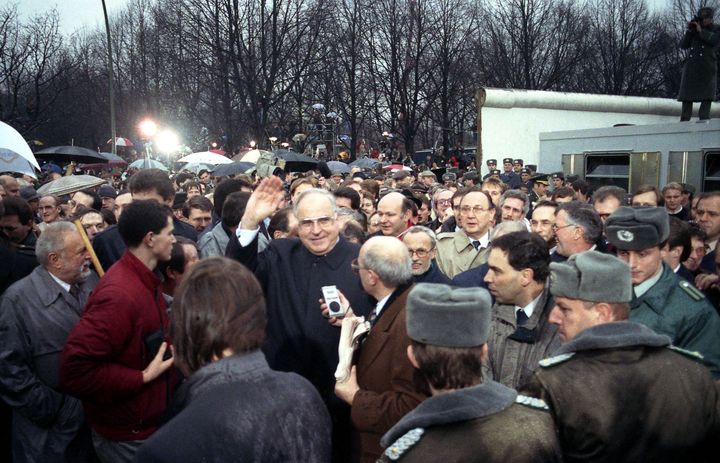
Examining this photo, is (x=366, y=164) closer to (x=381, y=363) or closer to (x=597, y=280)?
(x=381, y=363)

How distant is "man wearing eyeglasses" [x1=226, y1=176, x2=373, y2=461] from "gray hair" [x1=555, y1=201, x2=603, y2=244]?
210cm

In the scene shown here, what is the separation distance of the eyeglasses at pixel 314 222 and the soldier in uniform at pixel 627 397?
1.92 m

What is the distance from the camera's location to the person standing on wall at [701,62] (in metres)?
12.4

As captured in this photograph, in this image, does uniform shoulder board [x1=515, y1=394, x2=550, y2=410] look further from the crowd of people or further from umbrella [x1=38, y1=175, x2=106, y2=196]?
umbrella [x1=38, y1=175, x2=106, y2=196]

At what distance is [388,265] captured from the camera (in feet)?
11.7

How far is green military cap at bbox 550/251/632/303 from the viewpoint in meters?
2.81

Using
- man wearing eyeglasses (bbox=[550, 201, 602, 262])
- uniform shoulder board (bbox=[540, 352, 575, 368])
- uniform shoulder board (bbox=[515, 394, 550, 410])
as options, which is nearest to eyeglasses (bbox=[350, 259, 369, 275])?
uniform shoulder board (bbox=[540, 352, 575, 368])

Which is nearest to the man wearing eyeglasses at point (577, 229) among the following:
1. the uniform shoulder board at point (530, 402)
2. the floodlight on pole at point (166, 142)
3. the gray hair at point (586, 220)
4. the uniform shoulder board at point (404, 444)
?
the gray hair at point (586, 220)

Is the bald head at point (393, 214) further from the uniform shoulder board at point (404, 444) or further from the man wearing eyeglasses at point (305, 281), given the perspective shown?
the uniform shoulder board at point (404, 444)

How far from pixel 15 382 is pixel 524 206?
17.4 ft

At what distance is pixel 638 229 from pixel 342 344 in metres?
2.00

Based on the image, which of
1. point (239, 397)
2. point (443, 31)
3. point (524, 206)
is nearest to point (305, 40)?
point (443, 31)

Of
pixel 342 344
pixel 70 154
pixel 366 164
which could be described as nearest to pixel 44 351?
pixel 342 344

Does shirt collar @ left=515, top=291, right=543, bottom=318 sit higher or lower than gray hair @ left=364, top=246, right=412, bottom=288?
lower
